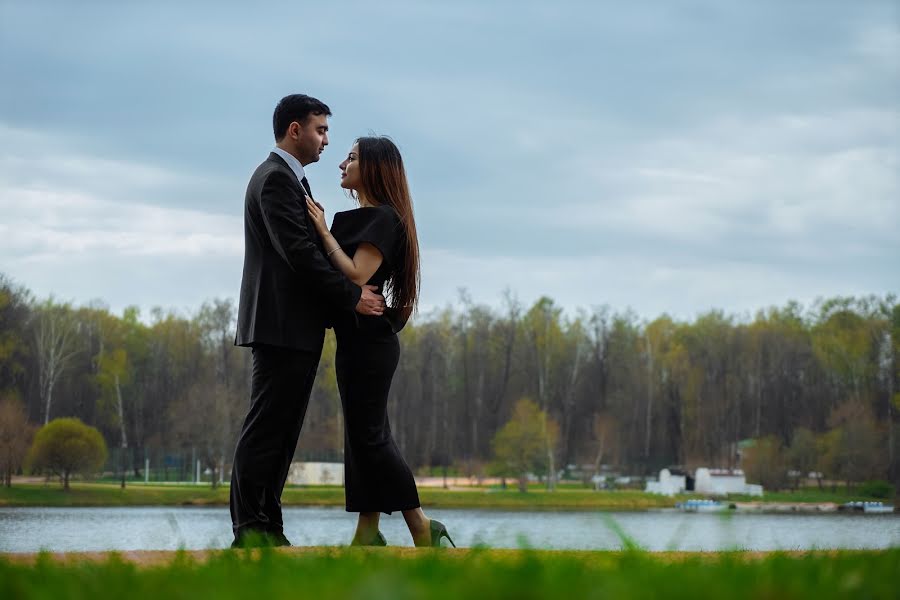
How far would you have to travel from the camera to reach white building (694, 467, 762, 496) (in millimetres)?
57281

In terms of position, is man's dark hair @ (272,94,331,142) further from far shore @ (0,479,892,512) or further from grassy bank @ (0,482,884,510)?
grassy bank @ (0,482,884,510)

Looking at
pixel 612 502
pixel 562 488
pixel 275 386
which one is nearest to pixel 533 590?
pixel 275 386

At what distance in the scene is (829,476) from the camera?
58531 mm

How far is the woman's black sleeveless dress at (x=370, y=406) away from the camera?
4828mm

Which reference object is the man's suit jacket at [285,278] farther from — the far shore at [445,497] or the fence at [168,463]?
the fence at [168,463]


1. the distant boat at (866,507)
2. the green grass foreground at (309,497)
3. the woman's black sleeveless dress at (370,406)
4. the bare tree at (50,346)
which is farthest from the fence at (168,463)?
the woman's black sleeveless dress at (370,406)

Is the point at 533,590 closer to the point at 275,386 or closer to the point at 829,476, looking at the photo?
the point at 275,386

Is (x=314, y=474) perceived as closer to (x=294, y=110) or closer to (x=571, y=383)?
(x=571, y=383)

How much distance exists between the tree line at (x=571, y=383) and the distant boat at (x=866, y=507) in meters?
2.89

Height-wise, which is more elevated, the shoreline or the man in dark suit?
the man in dark suit

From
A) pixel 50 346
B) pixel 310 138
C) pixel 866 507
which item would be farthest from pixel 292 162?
pixel 50 346

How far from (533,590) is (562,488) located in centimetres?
5767

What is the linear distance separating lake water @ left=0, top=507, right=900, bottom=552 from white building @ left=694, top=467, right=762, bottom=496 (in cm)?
603

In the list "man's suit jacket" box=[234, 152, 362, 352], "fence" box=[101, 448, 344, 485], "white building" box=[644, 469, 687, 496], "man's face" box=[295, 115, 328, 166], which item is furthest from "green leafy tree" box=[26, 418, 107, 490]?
"man's suit jacket" box=[234, 152, 362, 352]
